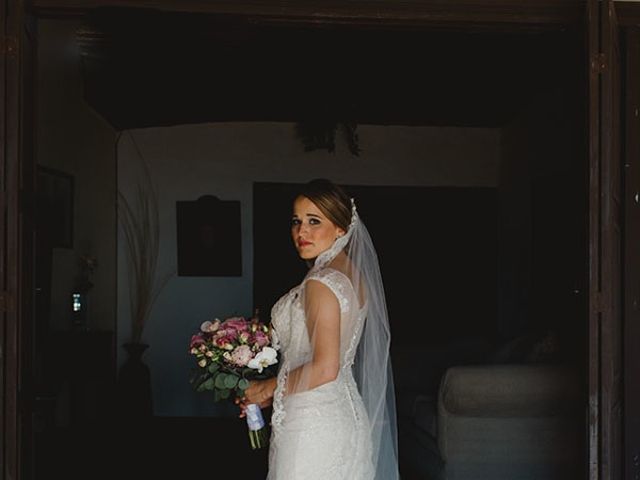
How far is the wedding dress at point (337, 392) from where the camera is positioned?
3.03m

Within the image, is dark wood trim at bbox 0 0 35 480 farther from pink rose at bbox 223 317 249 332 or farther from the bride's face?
the bride's face

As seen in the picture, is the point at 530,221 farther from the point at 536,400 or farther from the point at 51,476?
the point at 51,476

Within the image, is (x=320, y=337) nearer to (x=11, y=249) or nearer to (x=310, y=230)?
(x=310, y=230)

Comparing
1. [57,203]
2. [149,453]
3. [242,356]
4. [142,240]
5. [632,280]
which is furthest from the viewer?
[142,240]

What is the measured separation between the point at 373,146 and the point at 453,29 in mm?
5046

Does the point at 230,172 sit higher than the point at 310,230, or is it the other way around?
the point at 230,172

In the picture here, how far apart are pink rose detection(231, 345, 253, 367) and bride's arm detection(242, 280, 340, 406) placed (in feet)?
0.62

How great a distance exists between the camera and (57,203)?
593 cm

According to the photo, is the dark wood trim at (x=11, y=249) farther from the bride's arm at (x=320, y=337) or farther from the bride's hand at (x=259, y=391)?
the bride's arm at (x=320, y=337)

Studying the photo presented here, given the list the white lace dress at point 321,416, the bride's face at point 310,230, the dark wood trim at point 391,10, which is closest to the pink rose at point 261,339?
the white lace dress at point 321,416

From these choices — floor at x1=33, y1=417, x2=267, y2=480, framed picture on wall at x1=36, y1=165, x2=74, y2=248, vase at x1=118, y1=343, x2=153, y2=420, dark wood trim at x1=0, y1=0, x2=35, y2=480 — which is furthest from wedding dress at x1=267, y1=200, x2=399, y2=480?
vase at x1=118, y1=343, x2=153, y2=420

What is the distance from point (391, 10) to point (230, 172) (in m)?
5.00

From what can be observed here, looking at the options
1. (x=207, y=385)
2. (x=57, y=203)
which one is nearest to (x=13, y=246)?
(x=207, y=385)

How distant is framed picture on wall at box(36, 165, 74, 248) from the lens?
18.2 feet
